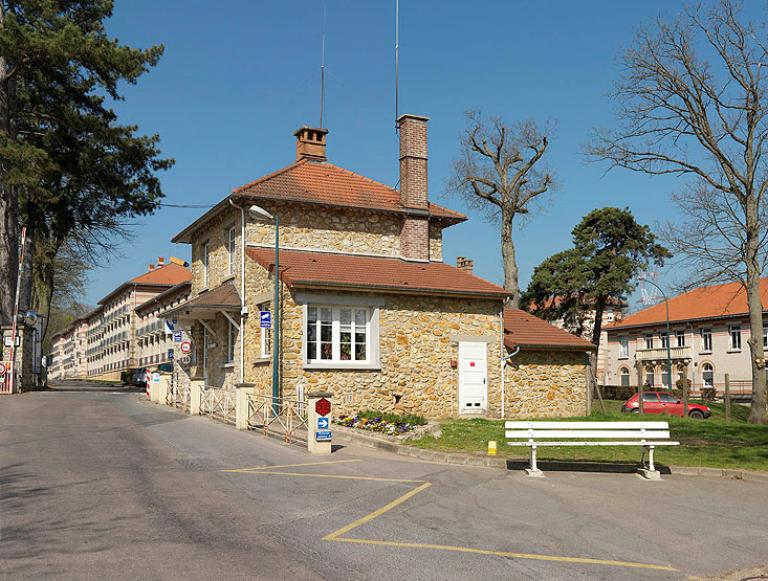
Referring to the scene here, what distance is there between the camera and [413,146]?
26844 millimetres

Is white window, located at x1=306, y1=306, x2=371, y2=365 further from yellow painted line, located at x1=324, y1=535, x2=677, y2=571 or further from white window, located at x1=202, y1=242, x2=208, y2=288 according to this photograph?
yellow painted line, located at x1=324, y1=535, x2=677, y2=571

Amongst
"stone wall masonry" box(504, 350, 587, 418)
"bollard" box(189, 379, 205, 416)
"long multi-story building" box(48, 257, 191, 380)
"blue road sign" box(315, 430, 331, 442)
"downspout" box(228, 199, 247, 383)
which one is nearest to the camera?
"blue road sign" box(315, 430, 331, 442)

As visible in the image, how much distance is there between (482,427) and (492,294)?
17.4 ft

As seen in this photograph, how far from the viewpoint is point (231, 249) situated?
25.5 meters

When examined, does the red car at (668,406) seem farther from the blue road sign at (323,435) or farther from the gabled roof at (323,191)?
the blue road sign at (323,435)

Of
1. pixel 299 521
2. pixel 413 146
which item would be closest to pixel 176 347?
pixel 413 146

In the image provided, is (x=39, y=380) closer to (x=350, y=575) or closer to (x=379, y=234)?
(x=379, y=234)

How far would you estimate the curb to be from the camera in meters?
12.7

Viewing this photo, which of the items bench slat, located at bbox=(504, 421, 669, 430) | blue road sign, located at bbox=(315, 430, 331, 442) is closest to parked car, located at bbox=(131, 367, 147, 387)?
blue road sign, located at bbox=(315, 430, 331, 442)

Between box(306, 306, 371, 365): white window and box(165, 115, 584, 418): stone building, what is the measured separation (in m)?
0.03

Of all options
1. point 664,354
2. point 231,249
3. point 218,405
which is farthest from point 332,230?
point 664,354

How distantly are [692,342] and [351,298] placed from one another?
152 feet

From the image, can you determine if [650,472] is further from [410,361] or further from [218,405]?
[218,405]

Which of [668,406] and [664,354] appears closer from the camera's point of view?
[668,406]
